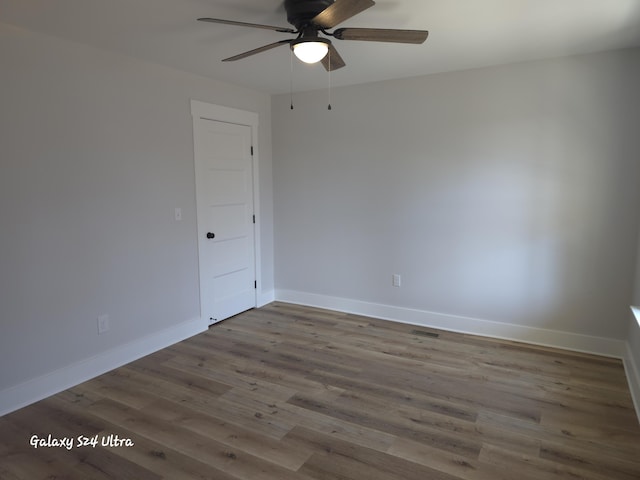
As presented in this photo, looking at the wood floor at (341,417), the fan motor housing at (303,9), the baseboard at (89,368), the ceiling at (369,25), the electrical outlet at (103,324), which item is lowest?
the wood floor at (341,417)

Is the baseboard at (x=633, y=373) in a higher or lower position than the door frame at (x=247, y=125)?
lower

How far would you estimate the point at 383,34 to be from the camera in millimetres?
2146

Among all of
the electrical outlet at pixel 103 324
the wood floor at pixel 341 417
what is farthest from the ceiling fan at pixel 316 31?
the electrical outlet at pixel 103 324

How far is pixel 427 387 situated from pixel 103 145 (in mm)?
3040

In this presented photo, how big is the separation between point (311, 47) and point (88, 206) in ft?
6.73

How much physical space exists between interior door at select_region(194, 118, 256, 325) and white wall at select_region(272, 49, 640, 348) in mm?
545

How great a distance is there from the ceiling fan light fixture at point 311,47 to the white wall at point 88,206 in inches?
70.2

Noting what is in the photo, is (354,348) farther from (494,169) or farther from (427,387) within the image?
(494,169)

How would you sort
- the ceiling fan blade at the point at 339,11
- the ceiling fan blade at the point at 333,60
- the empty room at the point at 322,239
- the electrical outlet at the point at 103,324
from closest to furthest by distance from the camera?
the ceiling fan blade at the point at 339,11 < the empty room at the point at 322,239 < the ceiling fan blade at the point at 333,60 < the electrical outlet at the point at 103,324

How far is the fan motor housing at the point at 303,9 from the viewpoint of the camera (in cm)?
213

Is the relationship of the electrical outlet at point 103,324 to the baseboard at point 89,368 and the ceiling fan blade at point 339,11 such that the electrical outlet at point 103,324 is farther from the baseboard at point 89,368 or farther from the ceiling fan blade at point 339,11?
the ceiling fan blade at point 339,11

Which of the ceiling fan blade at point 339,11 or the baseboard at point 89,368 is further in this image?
the baseboard at point 89,368

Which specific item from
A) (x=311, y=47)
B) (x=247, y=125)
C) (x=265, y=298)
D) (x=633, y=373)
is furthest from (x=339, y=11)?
(x=265, y=298)

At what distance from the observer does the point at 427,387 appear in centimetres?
294
